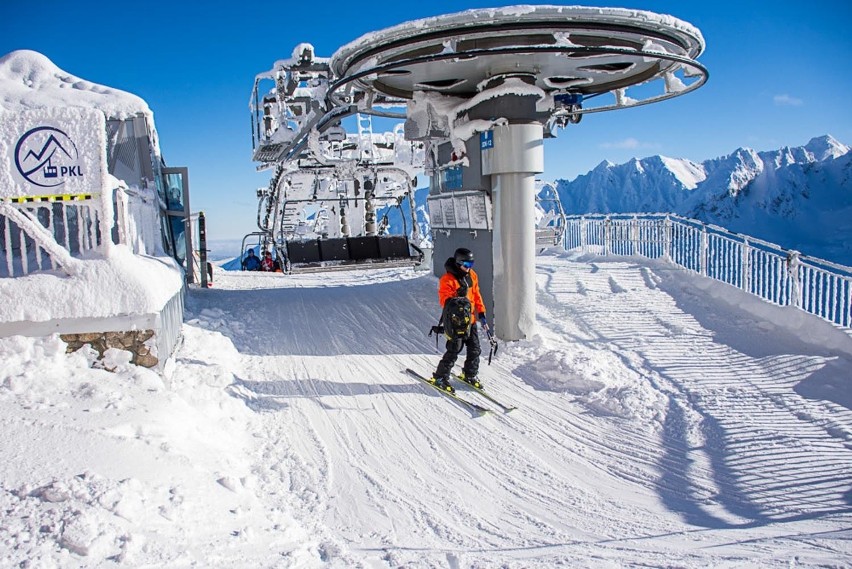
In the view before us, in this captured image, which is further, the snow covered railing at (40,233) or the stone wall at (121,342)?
the stone wall at (121,342)

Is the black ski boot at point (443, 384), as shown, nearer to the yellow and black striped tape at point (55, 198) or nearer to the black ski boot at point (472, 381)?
the black ski boot at point (472, 381)

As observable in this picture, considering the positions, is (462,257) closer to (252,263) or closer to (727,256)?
(727,256)

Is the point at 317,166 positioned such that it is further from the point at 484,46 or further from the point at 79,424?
the point at 79,424

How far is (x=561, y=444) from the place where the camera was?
246 inches

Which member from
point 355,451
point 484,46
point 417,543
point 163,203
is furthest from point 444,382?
point 163,203

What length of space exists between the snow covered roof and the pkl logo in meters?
2.92

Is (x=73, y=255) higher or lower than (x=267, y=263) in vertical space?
higher

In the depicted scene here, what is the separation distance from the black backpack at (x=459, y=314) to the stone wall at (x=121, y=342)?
335 cm

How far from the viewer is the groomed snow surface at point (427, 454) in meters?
3.94

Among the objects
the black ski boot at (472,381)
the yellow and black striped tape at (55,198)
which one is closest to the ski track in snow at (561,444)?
the black ski boot at (472,381)

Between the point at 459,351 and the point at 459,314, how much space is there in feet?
1.54

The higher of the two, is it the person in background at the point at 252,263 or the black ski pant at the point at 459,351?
the person in background at the point at 252,263

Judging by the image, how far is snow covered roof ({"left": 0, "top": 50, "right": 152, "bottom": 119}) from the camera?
341 inches

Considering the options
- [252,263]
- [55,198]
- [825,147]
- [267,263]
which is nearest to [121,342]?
[55,198]
